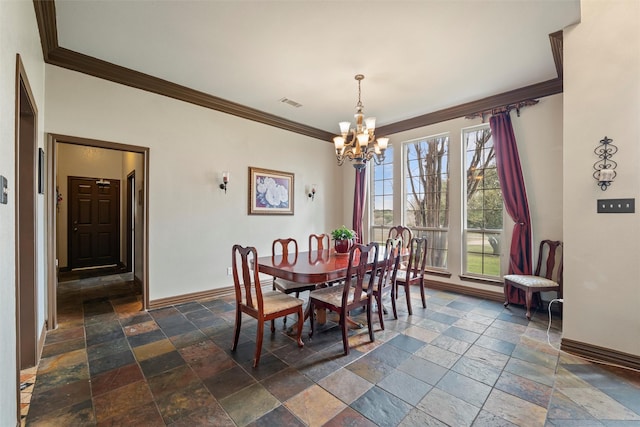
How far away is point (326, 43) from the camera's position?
2.70 m

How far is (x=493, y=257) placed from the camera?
159 inches

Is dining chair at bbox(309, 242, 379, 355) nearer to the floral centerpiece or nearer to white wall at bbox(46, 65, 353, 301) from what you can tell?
the floral centerpiece

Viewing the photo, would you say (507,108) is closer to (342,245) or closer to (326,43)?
(326,43)

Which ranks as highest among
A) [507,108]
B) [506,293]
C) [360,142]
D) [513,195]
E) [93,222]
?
[507,108]

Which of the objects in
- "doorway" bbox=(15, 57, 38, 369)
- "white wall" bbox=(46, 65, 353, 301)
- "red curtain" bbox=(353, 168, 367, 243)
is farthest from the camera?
"red curtain" bbox=(353, 168, 367, 243)

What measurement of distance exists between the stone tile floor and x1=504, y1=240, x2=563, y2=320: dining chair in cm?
36

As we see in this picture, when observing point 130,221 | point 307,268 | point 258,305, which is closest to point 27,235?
point 258,305

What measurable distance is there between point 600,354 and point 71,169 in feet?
26.9

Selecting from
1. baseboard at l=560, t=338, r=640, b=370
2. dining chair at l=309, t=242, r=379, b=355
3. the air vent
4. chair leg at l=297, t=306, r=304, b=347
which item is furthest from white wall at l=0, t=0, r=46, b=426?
baseboard at l=560, t=338, r=640, b=370

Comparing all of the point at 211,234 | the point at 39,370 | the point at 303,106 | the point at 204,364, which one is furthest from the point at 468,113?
the point at 39,370

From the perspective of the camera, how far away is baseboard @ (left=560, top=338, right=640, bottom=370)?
7.15ft

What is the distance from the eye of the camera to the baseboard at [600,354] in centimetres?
218

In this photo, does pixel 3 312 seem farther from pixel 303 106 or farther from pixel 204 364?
pixel 303 106

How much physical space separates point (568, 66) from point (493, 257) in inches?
99.0
